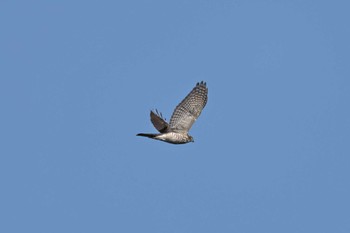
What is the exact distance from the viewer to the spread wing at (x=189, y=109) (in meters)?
29.4

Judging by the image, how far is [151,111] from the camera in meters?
27.0

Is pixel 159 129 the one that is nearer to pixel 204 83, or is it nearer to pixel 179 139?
pixel 179 139

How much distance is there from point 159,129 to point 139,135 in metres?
1.49

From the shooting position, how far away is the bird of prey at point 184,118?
92.6 ft

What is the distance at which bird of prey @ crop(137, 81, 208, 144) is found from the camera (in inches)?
1112

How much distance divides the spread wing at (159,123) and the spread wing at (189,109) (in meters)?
1.01

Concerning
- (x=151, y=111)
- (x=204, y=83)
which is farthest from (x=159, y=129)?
(x=204, y=83)

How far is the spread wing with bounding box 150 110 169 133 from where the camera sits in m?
27.2

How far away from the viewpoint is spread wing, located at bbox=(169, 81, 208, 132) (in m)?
29.4

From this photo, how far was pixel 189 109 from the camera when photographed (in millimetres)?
29656

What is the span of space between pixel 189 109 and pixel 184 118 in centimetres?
40

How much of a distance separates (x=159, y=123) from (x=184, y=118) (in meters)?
2.14

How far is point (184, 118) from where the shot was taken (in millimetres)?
29547

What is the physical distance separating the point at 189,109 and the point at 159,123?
237 centimetres
